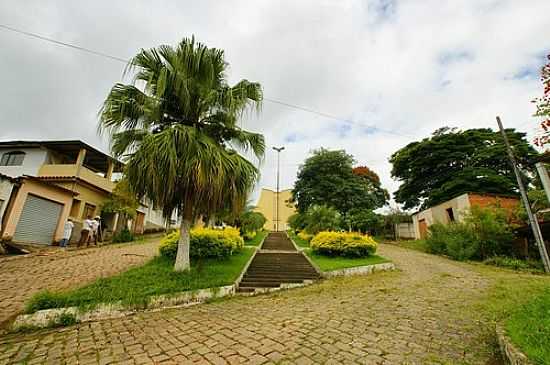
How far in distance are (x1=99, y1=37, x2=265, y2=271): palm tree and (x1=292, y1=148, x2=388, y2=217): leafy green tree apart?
1427cm

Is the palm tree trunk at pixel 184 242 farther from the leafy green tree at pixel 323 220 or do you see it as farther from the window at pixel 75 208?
the window at pixel 75 208

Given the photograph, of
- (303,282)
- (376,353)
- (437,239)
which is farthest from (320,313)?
(437,239)

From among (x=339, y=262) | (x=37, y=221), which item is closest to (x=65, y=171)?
(x=37, y=221)

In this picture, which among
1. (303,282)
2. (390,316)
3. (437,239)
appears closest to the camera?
(390,316)

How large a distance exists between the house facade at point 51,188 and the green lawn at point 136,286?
6786 millimetres

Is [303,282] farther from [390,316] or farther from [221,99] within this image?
[221,99]

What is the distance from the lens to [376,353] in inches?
125

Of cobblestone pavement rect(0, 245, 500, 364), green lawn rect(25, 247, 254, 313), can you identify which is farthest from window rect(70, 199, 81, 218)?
cobblestone pavement rect(0, 245, 500, 364)

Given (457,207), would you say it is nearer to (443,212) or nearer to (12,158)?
(443,212)

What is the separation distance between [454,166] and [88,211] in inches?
1181

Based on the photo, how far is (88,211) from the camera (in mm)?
16625

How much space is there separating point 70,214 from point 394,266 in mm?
18814

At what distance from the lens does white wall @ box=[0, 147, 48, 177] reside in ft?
54.0

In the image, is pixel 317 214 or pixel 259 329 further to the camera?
pixel 317 214
